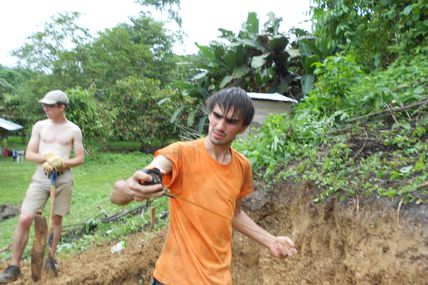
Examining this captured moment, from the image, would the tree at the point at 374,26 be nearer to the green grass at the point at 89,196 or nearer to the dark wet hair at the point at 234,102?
the green grass at the point at 89,196

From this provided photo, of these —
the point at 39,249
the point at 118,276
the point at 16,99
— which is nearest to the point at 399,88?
the point at 118,276

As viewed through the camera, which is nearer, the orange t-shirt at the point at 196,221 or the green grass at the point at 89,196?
the orange t-shirt at the point at 196,221

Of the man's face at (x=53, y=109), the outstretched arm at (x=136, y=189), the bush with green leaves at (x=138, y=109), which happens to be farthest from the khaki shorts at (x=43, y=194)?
the bush with green leaves at (x=138, y=109)

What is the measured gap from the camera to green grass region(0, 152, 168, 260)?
5.86m

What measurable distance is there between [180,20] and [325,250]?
1015 inches

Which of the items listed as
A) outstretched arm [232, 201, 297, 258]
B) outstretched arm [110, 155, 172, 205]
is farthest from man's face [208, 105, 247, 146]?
outstretched arm [232, 201, 297, 258]

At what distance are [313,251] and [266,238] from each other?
136 centimetres

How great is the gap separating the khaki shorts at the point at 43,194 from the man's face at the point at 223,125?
296 centimetres

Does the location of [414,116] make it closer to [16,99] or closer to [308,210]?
[308,210]

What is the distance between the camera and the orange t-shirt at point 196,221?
2.10 m

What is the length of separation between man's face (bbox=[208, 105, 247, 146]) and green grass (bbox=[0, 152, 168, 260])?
391 cm

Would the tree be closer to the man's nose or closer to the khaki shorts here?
the man's nose

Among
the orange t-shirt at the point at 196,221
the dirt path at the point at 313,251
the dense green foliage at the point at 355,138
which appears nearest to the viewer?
the orange t-shirt at the point at 196,221

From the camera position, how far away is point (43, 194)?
4.53m
